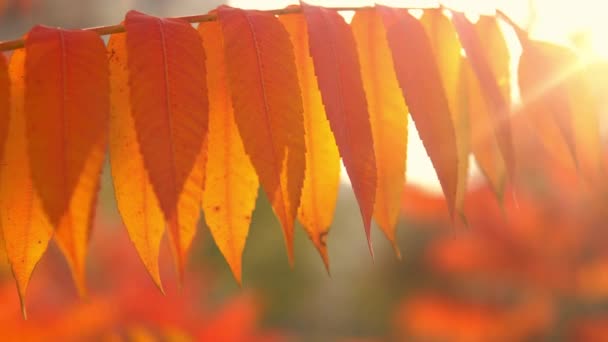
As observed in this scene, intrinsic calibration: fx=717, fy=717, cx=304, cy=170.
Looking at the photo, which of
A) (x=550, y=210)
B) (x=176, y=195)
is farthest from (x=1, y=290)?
(x=550, y=210)

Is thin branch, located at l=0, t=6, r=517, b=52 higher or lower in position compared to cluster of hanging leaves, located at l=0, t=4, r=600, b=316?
higher

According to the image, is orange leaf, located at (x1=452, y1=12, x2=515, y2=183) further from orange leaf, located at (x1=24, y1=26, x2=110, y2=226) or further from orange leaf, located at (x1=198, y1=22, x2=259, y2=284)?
orange leaf, located at (x1=24, y1=26, x2=110, y2=226)

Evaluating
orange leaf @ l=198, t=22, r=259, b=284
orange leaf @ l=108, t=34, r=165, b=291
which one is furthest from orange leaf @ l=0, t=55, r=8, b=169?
orange leaf @ l=198, t=22, r=259, b=284

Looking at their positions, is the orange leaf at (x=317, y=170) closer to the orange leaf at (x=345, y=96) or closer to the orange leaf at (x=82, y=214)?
the orange leaf at (x=345, y=96)

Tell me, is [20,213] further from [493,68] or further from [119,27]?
Result: [493,68]

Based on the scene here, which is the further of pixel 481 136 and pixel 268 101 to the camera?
pixel 481 136

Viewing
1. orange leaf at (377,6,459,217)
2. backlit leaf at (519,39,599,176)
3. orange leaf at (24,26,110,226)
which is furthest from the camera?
backlit leaf at (519,39,599,176)

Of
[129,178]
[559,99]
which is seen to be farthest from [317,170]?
→ [559,99]
